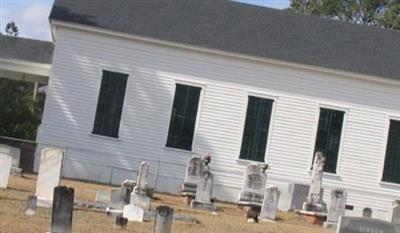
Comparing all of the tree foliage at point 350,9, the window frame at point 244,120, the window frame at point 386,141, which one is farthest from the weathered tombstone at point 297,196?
the tree foliage at point 350,9

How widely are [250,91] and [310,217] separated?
6470 mm

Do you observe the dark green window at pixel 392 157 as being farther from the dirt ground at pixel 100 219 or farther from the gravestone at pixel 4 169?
the gravestone at pixel 4 169

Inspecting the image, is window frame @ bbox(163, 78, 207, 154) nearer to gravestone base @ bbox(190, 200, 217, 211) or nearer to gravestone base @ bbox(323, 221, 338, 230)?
gravestone base @ bbox(190, 200, 217, 211)

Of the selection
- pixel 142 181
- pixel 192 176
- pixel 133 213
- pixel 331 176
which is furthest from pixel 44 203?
pixel 331 176

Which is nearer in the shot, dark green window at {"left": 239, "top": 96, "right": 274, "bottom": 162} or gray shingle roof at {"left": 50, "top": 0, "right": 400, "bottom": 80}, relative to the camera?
dark green window at {"left": 239, "top": 96, "right": 274, "bottom": 162}

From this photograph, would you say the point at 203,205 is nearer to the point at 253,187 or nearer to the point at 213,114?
the point at 253,187

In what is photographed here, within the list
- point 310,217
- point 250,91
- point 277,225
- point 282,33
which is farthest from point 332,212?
point 282,33

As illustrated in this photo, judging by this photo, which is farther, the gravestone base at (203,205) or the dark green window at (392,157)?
the dark green window at (392,157)

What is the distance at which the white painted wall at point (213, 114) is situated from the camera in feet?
99.9

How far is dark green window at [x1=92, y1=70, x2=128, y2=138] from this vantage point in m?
30.7

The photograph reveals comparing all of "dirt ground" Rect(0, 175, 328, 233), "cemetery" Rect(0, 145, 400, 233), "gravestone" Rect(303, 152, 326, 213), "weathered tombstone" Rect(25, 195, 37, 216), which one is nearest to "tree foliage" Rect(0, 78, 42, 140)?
"cemetery" Rect(0, 145, 400, 233)

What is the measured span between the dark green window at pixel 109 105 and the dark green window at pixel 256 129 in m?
4.62

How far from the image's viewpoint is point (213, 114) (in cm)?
3091

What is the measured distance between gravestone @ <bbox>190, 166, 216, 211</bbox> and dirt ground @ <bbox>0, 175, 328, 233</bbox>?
1.43 ft
